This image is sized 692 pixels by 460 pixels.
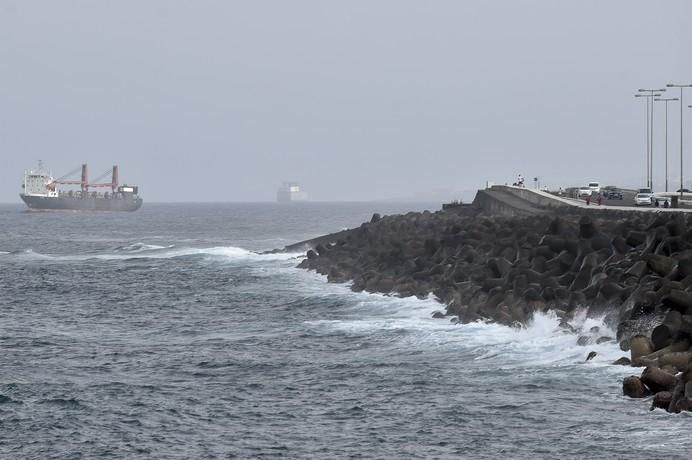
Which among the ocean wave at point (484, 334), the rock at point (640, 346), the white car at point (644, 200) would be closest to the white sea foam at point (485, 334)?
the ocean wave at point (484, 334)

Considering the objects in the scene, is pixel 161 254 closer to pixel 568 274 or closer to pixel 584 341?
pixel 568 274

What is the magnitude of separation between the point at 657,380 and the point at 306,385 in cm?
854

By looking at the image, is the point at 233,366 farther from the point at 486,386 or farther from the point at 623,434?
the point at 623,434

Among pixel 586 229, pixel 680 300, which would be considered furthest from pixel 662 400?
pixel 586 229

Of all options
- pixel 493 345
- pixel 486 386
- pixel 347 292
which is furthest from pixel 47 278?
pixel 486 386

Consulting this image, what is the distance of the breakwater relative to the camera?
2527 cm

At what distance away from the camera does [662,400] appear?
22.3 meters

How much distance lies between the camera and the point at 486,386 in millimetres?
25641

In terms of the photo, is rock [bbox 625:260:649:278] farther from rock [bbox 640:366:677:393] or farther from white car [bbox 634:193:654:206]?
white car [bbox 634:193:654:206]

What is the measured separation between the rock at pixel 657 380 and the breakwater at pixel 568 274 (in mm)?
23

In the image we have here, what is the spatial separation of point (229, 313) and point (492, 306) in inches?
471

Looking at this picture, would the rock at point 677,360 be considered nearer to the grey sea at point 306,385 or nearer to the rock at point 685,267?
the grey sea at point 306,385

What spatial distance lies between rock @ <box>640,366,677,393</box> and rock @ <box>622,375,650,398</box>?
0.12 metres

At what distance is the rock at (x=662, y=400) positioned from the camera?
72.8ft
